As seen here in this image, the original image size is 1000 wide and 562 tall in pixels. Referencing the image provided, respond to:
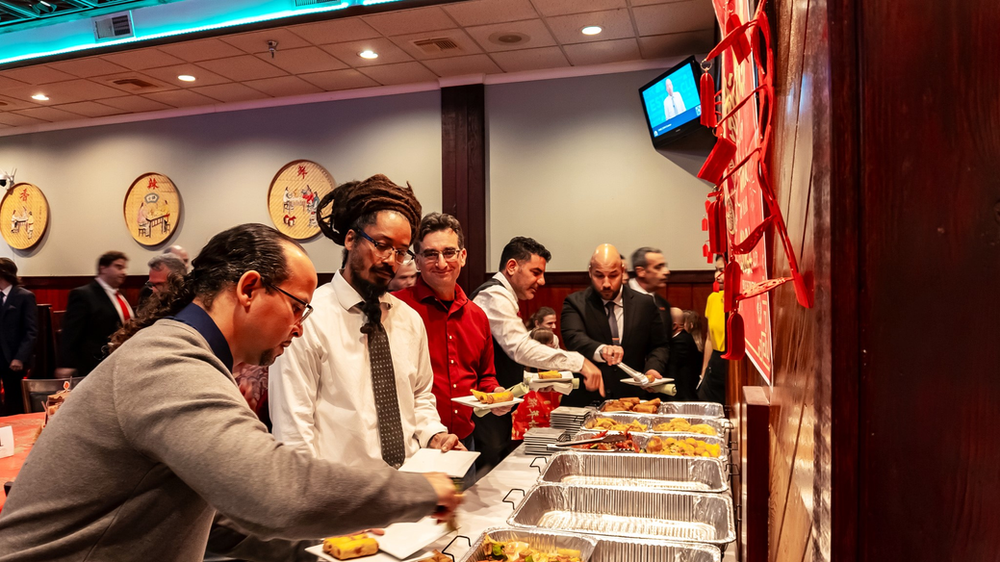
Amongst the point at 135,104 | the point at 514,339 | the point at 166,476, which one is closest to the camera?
the point at 166,476

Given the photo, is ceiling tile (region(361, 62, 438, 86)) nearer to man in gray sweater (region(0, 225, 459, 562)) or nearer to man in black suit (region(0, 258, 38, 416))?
man in black suit (region(0, 258, 38, 416))

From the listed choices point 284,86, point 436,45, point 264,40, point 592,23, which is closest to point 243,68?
point 284,86

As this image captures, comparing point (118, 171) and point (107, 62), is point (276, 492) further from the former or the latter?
point (118, 171)

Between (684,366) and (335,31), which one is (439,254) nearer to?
(684,366)

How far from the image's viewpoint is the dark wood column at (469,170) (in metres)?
6.09

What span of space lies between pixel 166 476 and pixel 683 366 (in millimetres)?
3619

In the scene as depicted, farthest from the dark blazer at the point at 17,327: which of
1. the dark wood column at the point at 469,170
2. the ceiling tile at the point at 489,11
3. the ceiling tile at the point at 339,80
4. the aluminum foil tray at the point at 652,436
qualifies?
the aluminum foil tray at the point at 652,436

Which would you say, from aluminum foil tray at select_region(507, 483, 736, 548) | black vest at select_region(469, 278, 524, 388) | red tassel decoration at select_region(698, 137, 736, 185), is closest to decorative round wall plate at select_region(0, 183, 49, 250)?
black vest at select_region(469, 278, 524, 388)

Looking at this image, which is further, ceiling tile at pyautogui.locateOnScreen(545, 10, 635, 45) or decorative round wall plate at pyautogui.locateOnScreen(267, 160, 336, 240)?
decorative round wall plate at pyautogui.locateOnScreen(267, 160, 336, 240)

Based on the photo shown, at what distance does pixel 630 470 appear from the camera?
227 centimetres

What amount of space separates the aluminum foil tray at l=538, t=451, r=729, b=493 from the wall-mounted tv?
3.37m

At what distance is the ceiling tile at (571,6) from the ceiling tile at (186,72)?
3.17 m

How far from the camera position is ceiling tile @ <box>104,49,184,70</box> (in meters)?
5.29

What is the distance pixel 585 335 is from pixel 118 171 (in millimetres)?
6363
